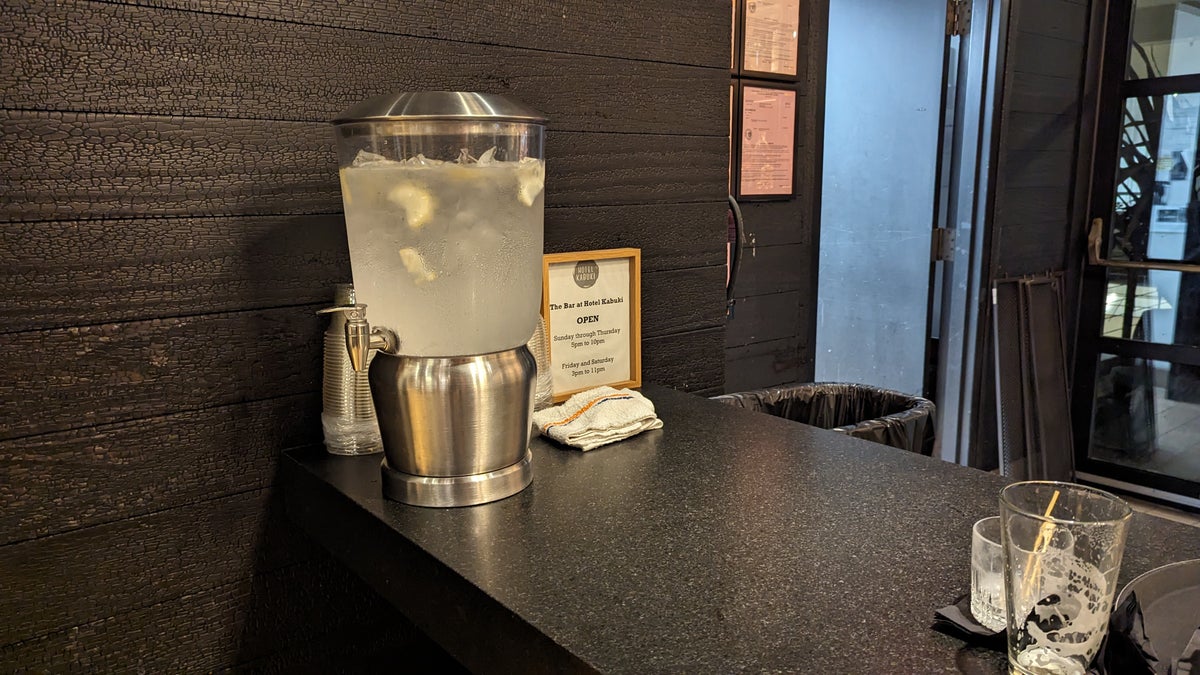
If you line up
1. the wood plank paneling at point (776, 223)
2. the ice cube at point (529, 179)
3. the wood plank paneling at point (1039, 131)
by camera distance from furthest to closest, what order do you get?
the wood plank paneling at point (1039, 131) < the wood plank paneling at point (776, 223) < the ice cube at point (529, 179)

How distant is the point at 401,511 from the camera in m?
1.00

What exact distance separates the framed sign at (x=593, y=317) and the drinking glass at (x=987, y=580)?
2.67ft

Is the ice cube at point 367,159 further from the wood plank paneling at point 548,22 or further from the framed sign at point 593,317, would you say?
the framed sign at point 593,317

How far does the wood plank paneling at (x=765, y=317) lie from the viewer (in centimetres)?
271

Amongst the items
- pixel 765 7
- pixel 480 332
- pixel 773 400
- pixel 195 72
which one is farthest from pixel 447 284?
pixel 765 7

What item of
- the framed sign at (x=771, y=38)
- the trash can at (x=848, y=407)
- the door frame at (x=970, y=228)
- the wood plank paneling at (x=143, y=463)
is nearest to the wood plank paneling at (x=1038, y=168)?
the door frame at (x=970, y=228)

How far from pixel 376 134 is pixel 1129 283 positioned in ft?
11.4

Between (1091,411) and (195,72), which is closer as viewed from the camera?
(195,72)

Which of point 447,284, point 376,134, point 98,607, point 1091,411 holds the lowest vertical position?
point 1091,411

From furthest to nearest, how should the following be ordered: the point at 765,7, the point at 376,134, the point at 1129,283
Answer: the point at 1129,283, the point at 765,7, the point at 376,134

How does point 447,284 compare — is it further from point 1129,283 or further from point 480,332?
point 1129,283

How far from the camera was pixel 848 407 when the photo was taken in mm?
1949

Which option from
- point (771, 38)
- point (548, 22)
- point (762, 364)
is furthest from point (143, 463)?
point (771, 38)

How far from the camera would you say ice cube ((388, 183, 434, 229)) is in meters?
0.98
